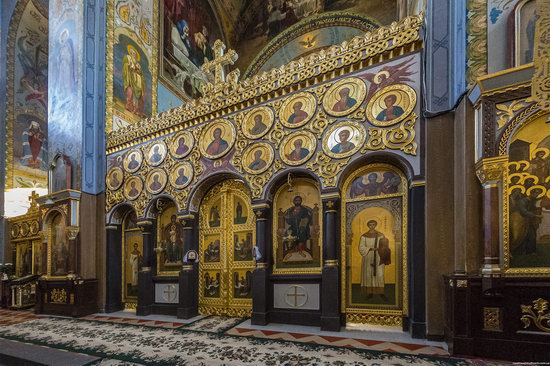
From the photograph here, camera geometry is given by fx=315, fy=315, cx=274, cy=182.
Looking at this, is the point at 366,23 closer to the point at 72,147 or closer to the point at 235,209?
the point at 235,209

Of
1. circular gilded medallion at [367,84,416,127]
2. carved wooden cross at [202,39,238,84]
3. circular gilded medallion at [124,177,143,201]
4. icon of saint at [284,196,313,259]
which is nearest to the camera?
circular gilded medallion at [367,84,416,127]

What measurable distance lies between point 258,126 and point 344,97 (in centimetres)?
205

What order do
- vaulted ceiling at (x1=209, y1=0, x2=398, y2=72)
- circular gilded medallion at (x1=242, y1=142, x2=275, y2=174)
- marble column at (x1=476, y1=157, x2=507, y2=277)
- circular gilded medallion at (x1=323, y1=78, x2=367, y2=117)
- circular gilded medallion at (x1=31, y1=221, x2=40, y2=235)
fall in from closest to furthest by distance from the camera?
marble column at (x1=476, y1=157, x2=507, y2=277) < circular gilded medallion at (x1=323, y1=78, x2=367, y2=117) < circular gilded medallion at (x1=242, y1=142, x2=275, y2=174) < circular gilded medallion at (x1=31, y1=221, x2=40, y2=235) < vaulted ceiling at (x1=209, y1=0, x2=398, y2=72)

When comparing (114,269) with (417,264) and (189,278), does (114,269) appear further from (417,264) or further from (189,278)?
(417,264)

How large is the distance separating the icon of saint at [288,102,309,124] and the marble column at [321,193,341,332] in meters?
1.75

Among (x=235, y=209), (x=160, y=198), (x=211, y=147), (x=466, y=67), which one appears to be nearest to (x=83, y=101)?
(x=160, y=198)

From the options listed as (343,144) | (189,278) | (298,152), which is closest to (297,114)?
(298,152)

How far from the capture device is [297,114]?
6.72 metres

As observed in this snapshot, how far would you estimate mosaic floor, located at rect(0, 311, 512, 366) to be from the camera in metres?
4.31

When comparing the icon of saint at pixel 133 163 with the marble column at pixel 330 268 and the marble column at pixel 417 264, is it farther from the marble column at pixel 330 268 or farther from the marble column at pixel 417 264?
the marble column at pixel 417 264

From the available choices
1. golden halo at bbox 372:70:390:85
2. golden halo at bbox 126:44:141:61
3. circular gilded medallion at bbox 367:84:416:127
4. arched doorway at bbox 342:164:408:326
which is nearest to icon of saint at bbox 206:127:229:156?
arched doorway at bbox 342:164:408:326

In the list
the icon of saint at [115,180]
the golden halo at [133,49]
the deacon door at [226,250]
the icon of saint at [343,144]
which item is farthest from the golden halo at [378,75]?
the golden halo at [133,49]

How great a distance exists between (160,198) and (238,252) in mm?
2691

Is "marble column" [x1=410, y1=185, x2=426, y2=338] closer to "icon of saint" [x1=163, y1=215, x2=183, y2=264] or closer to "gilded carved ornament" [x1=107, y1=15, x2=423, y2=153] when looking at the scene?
"gilded carved ornament" [x1=107, y1=15, x2=423, y2=153]
